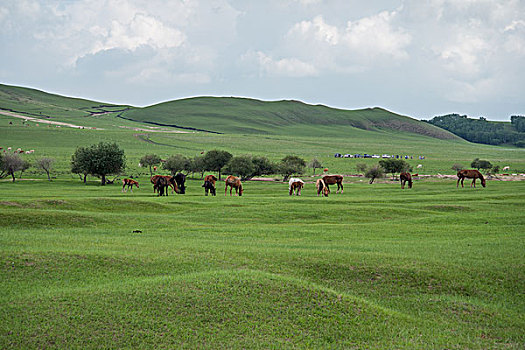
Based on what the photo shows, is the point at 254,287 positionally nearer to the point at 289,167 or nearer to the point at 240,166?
the point at 240,166

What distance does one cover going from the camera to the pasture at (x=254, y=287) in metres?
9.83

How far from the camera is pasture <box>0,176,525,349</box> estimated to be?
9.83 meters

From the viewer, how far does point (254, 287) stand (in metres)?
11.6

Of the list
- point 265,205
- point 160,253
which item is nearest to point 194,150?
point 265,205

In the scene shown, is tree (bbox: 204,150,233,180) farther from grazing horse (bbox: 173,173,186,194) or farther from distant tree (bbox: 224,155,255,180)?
grazing horse (bbox: 173,173,186,194)

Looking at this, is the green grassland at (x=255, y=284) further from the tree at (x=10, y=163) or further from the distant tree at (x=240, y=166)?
the distant tree at (x=240, y=166)

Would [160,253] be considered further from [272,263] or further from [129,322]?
[129,322]

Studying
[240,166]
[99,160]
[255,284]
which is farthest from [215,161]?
[255,284]

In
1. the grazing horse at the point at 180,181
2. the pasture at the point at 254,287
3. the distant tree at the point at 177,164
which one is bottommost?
the pasture at the point at 254,287

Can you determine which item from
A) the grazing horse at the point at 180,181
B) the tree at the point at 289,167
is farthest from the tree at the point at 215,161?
the grazing horse at the point at 180,181

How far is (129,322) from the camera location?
32.6ft

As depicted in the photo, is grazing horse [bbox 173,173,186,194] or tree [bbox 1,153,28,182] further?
tree [bbox 1,153,28,182]

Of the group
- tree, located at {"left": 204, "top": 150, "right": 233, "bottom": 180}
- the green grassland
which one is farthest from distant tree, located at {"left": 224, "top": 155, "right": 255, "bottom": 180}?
the green grassland

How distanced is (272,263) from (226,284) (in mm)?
2832
